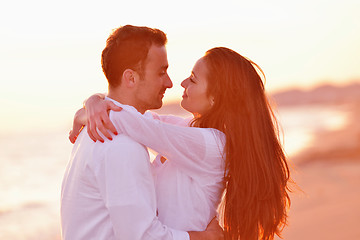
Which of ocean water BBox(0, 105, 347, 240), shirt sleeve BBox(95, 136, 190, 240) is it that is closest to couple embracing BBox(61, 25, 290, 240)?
shirt sleeve BBox(95, 136, 190, 240)

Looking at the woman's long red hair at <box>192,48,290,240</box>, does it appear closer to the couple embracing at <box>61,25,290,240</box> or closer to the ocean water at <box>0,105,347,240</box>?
the couple embracing at <box>61,25,290,240</box>

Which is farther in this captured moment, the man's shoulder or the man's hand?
the man's hand

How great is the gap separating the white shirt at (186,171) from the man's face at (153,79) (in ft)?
1.64

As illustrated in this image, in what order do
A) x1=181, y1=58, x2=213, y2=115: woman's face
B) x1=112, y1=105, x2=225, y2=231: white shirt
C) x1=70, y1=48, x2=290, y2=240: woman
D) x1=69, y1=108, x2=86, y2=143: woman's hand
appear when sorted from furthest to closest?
x1=181, y1=58, x2=213, y2=115: woman's face → x1=69, y1=108, x2=86, y2=143: woman's hand → x1=70, y1=48, x2=290, y2=240: woman → x1=112, y1=105, x2=225, y2=231: white shirt

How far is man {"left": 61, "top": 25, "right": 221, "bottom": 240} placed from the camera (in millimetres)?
2697

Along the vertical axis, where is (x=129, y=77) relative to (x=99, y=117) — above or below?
above

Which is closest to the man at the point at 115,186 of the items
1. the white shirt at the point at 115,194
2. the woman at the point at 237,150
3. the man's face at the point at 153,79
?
the white shirt at the point at 115,194

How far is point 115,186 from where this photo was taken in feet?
8.86

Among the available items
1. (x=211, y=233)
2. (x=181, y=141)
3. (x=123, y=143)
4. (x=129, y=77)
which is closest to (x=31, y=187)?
(x=129, y=77)

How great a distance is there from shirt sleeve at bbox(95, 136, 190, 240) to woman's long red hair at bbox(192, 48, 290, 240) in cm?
67

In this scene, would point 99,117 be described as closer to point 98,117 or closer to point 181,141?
point 98,117

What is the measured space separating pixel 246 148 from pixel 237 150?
0.21 ft

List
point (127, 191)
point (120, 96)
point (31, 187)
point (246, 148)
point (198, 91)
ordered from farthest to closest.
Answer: point (31, 187)
point (198, 91)
point (120, 96)
point (246, 148)
point (127, 191)

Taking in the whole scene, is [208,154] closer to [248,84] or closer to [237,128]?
[237,128]
